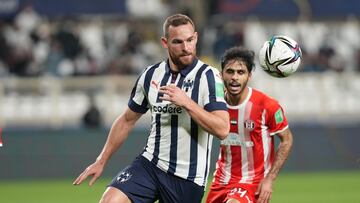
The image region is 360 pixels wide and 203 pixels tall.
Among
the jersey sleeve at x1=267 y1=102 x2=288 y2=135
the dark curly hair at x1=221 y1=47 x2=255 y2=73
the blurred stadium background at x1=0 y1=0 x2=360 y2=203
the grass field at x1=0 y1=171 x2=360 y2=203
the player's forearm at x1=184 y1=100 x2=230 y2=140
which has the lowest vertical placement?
the grass field at x1=0 y1=171 x2=360 y2=203

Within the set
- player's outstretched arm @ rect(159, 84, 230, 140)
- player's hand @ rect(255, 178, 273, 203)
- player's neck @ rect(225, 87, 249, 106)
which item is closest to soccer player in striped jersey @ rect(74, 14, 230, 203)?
player's outstretched arm @ rect(159, 84, 230, 140)

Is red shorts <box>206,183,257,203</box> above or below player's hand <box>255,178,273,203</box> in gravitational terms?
below

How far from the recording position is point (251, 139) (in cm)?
909

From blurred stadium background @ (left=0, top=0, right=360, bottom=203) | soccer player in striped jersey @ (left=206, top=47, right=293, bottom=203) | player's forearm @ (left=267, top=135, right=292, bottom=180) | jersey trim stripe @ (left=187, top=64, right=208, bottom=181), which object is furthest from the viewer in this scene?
blurred stadium background @ (left=0, top=0, right=360, bottom=203)

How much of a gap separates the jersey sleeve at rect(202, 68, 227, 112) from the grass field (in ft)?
22.7

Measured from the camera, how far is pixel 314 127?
1888 centimetres

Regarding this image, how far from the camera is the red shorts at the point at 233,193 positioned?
8.97 meters

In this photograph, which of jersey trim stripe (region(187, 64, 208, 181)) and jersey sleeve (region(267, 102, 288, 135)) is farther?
jersey sleeve (region(267, 102, 288, 135))

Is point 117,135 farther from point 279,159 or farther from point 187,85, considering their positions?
point 279,159

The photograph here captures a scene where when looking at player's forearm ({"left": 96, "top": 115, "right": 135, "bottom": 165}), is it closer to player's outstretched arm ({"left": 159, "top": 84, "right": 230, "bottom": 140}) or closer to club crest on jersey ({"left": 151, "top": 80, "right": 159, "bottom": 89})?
club crest on jersey ({"left": 151, "top": 80, "right": 159, "bottom": 89})

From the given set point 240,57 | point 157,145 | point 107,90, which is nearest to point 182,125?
point 157,145

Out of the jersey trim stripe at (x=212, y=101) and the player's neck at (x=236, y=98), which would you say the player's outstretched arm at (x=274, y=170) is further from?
the jersey trim stripe at (x=212, y=101)

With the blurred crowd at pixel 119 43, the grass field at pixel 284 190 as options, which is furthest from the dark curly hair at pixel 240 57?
the blurred crowd at pixel 119 43

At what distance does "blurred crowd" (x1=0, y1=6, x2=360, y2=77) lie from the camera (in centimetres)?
2002
